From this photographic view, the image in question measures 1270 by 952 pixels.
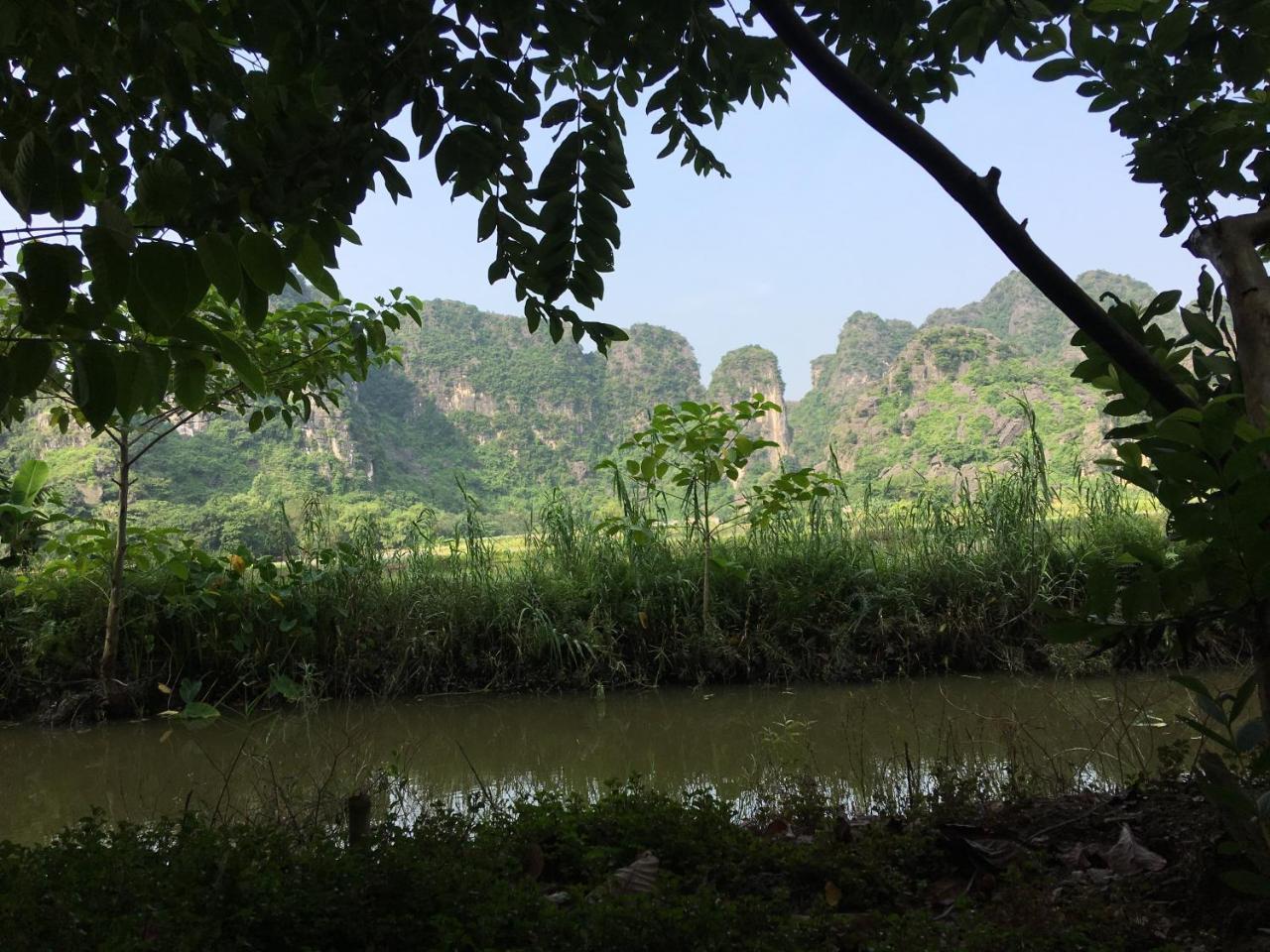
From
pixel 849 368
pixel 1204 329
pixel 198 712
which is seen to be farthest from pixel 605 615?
pixel 849 368

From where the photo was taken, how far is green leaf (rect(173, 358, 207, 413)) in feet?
3.92

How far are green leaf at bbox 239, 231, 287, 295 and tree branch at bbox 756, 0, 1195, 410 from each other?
0.67 m

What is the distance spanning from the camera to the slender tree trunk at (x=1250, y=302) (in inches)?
47.3

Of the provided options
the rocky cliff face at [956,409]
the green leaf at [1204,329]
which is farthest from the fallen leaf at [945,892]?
the rocky cliff face at [956,409]

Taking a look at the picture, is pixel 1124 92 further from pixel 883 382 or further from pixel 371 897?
pixel 883 382

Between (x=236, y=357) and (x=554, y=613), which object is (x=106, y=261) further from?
(x=554, y=613)

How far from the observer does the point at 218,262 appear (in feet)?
3.56

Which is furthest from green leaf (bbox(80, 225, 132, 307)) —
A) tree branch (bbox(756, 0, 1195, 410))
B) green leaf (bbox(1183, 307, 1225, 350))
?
green leaf (bbox(1183, 307, 1225, 350))

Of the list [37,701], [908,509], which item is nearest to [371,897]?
[37,701]

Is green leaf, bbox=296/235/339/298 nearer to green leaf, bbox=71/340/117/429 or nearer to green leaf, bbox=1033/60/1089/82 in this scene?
green leaf, bbox=71/340/117/429

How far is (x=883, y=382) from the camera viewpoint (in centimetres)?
4044

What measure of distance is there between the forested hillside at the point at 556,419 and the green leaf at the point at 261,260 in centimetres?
2133

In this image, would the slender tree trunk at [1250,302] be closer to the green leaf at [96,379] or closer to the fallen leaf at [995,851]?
the fallen leaf at [995,851]

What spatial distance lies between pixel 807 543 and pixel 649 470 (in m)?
1.16
